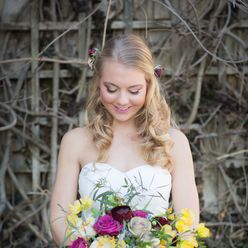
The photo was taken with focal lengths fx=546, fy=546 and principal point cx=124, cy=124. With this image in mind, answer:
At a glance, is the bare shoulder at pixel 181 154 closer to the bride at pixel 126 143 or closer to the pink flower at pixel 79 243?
the bride at pixel 126 143

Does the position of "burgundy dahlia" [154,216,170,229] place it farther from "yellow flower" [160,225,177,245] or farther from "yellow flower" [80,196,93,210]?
"yellow flower" [80,196,93,210]

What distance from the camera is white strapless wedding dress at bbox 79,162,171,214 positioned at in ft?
8.45

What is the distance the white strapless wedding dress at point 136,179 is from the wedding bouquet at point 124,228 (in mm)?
541

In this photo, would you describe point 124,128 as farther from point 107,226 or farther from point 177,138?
point 107,226

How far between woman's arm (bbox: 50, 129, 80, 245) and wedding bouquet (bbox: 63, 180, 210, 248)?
1.78 ft

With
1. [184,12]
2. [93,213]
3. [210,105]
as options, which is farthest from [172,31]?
[93,213]

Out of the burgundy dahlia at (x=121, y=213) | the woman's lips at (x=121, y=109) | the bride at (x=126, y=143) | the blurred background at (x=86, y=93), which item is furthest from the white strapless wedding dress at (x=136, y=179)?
the blurred background at (x=86, y=93)

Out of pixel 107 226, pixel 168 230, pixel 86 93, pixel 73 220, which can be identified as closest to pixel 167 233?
pixel 168 230

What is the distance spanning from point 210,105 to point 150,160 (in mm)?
1928

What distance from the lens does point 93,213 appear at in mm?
1958

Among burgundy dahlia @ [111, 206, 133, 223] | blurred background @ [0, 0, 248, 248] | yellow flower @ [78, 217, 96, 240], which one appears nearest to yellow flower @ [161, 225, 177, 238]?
burgundy dahlia @ [111, 206, 133, 223]

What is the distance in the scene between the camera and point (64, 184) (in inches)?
104

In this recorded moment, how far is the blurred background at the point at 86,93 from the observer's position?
4.27 m

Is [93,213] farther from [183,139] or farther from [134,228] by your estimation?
[183,139]
